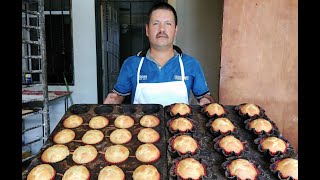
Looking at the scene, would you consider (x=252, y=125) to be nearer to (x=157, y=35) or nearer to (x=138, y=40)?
(x=157, y=35)

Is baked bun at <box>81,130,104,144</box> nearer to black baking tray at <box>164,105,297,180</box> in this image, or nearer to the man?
black baking tray at <box>164,105,297,180</box>

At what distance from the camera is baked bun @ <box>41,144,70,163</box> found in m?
1.30

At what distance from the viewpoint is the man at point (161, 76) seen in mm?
2078

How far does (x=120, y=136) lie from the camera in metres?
1.46

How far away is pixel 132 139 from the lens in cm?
150

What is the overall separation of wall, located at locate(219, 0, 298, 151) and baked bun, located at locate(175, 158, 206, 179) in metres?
0.88

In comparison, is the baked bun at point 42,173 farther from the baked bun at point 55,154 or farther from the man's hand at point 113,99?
the man's hand at point 113,99

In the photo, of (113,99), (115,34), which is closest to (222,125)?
(113,99)

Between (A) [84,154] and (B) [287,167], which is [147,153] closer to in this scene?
(A) [84,154]

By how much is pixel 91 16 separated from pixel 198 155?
420cm

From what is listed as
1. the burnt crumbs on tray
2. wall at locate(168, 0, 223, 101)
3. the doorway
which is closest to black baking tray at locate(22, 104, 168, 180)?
the burnt crumbs on tray

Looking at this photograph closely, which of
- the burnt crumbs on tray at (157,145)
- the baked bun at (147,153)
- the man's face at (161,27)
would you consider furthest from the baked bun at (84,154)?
the man's face at (161,27)

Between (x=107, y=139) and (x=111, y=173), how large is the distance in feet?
1.10
